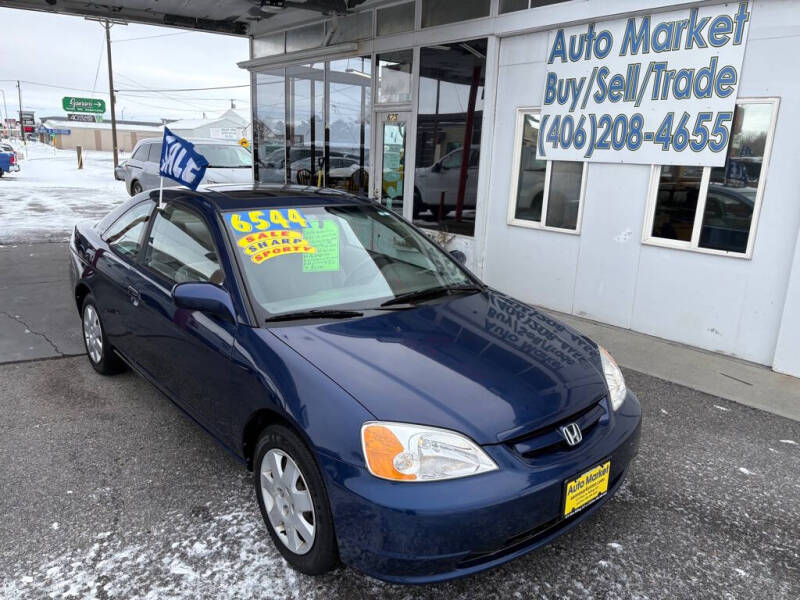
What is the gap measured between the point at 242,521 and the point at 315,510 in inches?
30.4

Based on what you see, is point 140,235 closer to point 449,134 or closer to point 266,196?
point 266,196

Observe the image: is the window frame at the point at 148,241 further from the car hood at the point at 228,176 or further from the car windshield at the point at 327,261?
the car hood at the point at 228,176

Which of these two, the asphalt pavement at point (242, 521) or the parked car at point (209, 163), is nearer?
→ the asphalt pavement at point (242, 521)

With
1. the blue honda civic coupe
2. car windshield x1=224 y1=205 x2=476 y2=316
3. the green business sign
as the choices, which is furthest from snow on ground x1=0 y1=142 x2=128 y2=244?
the green business sign

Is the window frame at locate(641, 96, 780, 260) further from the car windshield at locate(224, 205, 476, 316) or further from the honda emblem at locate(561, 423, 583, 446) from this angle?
the honda emblem at locate(561, 423, 583, 446)

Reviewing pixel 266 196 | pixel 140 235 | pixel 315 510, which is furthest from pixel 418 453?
pixel 140 235

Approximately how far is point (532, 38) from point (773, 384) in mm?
4314

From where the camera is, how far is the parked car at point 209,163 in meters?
13.1

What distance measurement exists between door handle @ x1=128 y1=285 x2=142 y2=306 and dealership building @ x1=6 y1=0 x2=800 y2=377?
455 cm

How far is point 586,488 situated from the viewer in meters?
2.34

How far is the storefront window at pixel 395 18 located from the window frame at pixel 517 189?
240 cm

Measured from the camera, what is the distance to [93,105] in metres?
44.7

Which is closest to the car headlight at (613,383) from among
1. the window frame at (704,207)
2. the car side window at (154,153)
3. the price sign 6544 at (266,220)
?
the price sign 6544 at (266,220)

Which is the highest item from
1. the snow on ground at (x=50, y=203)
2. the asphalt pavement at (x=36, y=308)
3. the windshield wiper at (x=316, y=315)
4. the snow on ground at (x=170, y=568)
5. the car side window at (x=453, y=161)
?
the car side window at (x=453, y=161)
